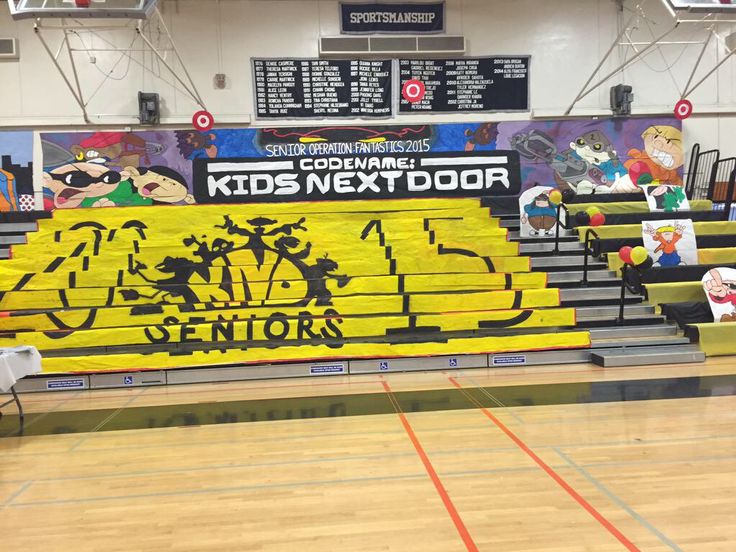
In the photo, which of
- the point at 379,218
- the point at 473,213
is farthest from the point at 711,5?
the point at 379,218

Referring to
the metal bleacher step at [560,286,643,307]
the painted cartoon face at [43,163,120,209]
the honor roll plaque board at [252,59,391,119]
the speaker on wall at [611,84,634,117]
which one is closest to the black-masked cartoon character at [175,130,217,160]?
the honor roll plaque board at [252,59,391,119]

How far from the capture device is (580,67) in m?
8.82

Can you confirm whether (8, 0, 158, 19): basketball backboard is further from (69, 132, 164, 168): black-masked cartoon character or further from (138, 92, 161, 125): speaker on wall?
(69, 132, 164, 168): black-masked cartoon character

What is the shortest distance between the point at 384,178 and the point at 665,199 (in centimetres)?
401

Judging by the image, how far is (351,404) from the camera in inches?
159

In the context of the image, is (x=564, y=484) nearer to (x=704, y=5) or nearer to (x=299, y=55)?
(x=704, y=5)

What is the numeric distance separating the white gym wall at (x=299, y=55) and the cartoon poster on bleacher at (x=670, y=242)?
293 centimetres

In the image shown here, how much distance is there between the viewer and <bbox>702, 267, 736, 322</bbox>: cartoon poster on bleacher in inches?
219

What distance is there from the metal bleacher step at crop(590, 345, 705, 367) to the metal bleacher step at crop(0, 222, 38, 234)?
7222mm

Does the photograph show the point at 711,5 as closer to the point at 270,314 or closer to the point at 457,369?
the point at 457,369

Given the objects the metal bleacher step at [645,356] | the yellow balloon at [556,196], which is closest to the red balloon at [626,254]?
the metal bleacher step at [645,356]

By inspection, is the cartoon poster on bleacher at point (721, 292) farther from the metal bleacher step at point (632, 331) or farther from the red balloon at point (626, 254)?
the red balloon at point (626, 254)

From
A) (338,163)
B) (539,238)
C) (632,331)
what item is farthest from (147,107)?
(632,331)

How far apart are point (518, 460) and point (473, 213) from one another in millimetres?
5090
